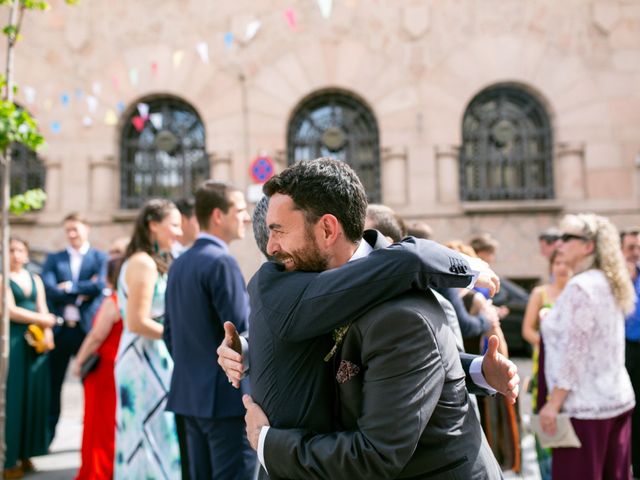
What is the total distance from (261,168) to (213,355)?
9952 mm

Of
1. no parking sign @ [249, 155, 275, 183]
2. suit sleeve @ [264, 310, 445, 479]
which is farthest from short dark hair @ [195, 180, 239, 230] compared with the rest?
no parking sign @ [249, 155, 275, 183]

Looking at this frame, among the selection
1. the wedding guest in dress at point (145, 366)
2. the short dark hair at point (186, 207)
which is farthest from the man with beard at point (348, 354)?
the short dark hair at point (186, 207)

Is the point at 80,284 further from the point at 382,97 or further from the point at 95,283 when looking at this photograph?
the point at 382,97

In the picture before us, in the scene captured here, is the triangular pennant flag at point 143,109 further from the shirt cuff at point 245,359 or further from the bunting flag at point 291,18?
the shirt cuff at point 245,359

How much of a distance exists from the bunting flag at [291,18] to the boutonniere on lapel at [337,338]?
1263 centimetres

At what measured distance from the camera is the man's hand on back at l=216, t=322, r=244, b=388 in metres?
2.19

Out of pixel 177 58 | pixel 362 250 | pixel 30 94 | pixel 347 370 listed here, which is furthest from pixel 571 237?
pixel 30 94

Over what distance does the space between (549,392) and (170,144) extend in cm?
1142

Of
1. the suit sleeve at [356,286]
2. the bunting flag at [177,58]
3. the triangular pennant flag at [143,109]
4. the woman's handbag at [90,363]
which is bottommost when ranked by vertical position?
the woman's handbag at [90,363]

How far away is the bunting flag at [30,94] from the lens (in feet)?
44.8

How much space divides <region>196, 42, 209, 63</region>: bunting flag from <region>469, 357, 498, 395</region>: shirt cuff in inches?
493

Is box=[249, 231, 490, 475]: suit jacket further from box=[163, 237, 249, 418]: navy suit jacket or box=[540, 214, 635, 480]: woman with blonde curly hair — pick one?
box=[540, 214, 635, 480]: woman with blonde curly hair

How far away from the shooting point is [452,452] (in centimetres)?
182

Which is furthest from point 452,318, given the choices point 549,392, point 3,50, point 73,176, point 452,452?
point 3,50
